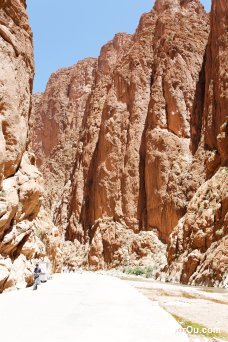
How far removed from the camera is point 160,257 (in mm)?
48188

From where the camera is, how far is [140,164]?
60.9 meters

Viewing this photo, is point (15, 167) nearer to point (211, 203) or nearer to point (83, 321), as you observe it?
point (83, 321)

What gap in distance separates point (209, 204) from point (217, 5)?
1124 inches

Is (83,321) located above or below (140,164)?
below

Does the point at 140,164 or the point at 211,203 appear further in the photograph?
the point at 140,164

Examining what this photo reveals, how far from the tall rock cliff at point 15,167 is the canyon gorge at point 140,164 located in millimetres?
64

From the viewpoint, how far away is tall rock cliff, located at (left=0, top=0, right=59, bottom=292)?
16.4 metres

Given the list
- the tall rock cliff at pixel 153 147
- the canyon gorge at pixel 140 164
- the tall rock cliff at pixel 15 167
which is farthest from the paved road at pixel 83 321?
the tall rock cliff at pixel 153 147

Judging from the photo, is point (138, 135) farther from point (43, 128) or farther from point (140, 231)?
point (43, 128)

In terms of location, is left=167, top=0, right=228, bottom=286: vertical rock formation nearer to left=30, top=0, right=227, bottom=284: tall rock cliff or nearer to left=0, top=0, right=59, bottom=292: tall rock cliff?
left=30, top=0, right=227, bottom=284: tall rock cliff

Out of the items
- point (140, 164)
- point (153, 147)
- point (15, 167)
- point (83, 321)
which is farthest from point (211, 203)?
point (83, 321)

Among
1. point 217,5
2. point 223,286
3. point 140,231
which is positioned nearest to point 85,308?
point 223,286

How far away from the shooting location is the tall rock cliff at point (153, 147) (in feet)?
156

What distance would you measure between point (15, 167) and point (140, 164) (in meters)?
43.0
